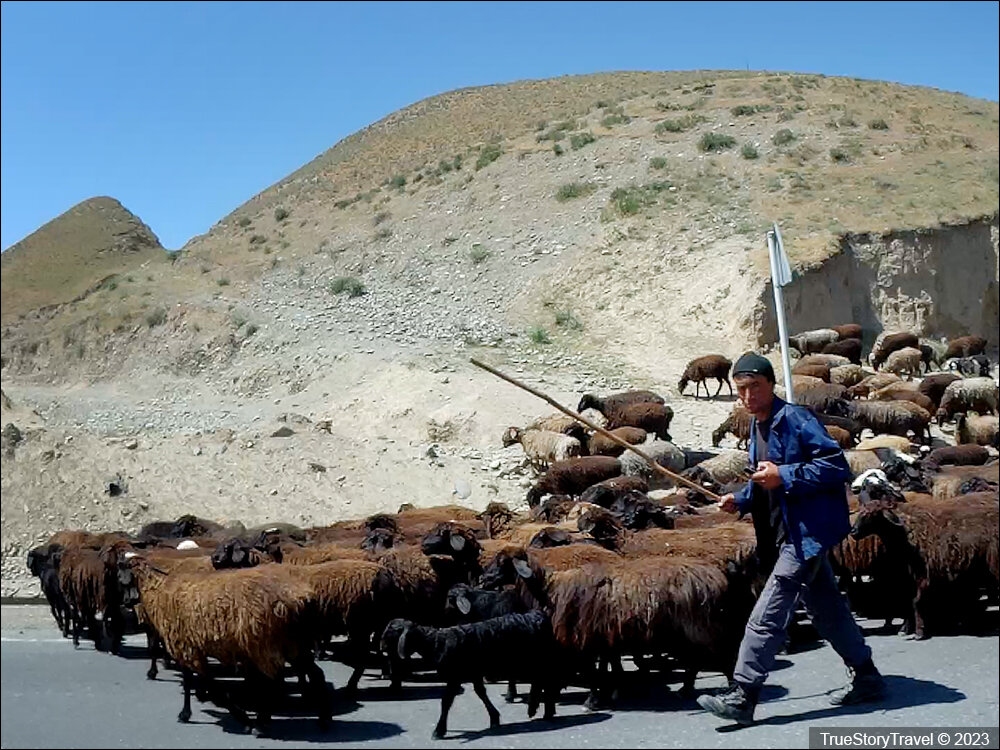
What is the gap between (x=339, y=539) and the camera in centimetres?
998

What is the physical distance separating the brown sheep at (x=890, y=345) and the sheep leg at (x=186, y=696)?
22472mm

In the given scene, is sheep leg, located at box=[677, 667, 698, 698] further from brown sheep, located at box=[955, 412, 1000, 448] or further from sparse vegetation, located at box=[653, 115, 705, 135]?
sparse vegetation, located at box=[653, 115, 705, 135]

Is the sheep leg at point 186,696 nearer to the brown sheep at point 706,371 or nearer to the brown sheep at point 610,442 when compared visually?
the brown sheep at point 610,442

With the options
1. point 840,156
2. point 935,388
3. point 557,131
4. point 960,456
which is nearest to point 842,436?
point 960,456

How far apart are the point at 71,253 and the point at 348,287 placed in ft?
75.8

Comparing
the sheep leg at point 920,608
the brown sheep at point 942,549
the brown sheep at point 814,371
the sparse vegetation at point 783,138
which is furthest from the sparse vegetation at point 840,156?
the sheep leg at point 920,608

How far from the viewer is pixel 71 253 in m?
5.21

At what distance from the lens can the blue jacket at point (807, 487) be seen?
5102 millimetres

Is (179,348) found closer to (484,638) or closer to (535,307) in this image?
(535,307)

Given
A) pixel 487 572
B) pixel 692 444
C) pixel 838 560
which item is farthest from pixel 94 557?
pixel 692 444

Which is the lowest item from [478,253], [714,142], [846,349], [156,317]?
[846,349]

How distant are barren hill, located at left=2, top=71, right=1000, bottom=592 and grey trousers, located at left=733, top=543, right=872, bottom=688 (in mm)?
4248

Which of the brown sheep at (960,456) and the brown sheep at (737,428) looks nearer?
the brown sheep at (960,456)

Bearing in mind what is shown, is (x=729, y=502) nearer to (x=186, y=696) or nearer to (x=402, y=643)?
(x=402, y=643)
